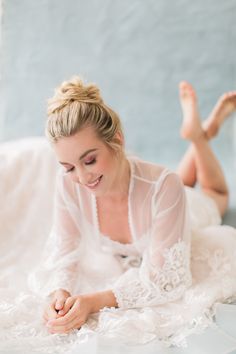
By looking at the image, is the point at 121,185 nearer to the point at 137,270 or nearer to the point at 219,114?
the point at 137,270

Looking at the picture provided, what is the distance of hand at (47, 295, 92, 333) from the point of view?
1.54m

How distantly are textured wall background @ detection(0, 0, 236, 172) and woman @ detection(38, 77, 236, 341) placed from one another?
1082 mm

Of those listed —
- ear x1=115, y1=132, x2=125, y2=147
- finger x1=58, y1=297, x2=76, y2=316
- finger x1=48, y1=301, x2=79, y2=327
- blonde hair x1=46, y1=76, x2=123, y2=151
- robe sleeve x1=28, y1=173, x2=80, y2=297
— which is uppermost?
blonde hair x1=46, y1=76, x2=123, y2=151

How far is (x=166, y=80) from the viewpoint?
3.04 metres

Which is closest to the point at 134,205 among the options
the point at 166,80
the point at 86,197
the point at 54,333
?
the point at 86,197

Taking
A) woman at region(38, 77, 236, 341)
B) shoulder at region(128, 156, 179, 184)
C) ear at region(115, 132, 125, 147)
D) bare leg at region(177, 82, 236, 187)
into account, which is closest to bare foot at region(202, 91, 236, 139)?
bare leg at region(177, 82, 236, 187)

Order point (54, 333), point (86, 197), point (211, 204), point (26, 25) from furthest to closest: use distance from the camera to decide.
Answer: point (26, 25), point (211, 204), point (86, 197), point (54, 333)

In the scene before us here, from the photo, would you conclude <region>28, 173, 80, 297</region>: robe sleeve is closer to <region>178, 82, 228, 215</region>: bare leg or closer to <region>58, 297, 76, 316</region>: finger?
<region>58, 297, 76, 316</region>: finger

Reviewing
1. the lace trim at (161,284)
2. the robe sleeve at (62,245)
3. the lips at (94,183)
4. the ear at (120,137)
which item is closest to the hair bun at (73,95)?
the ear at (120,137)

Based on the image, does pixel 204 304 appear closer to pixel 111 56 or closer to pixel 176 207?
pixel 176 207

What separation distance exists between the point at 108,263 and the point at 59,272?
8.0 inches

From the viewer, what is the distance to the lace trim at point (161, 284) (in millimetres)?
1671

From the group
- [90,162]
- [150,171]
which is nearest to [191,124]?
[150,171]

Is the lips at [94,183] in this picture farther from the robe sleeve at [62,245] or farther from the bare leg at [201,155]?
the bare leg at [201,155]
